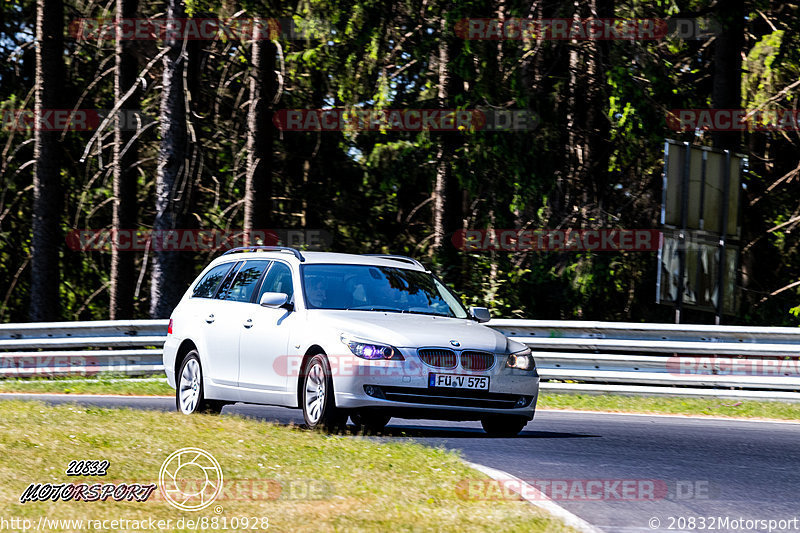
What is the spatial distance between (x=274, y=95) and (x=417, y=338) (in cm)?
1736

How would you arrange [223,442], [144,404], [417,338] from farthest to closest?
[144,404], [417,338], [223,442]

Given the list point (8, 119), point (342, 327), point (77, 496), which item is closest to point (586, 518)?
point (77, 496)

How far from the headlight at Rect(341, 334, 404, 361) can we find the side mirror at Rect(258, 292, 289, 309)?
3.68 feet

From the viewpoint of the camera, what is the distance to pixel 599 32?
21797 mm

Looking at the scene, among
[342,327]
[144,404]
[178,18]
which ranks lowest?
[144,404]

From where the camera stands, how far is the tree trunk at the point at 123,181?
25500 mm

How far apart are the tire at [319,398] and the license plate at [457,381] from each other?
82 centimetres

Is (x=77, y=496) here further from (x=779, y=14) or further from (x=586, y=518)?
(x=779, y=14)

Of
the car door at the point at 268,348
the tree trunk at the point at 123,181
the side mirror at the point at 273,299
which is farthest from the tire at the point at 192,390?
the tree trunk at the point at 123,181

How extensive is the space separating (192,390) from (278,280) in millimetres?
1663

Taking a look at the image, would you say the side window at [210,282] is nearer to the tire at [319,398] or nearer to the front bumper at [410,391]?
the tire at [319,398]

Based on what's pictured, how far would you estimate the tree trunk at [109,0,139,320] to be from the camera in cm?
2550

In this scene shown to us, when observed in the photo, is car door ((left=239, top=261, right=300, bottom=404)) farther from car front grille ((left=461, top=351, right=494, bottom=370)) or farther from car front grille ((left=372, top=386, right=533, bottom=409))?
car front grille ((left=461, top=351, right=494, bottom=370))

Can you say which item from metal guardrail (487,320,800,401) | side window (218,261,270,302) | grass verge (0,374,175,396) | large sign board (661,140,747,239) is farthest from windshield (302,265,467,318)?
grass verge (0,374,175,396)
